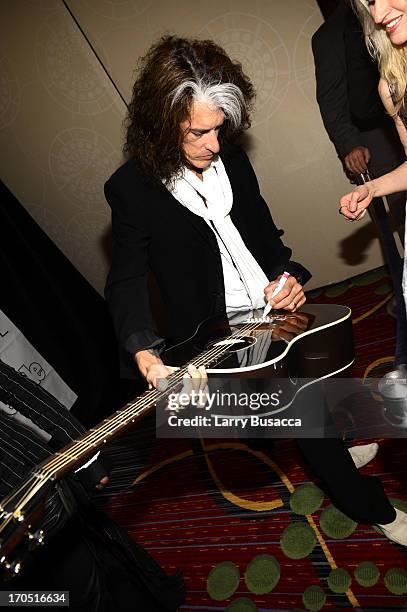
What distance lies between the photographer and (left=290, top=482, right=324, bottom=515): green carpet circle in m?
2.32

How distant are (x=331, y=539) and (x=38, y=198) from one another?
9.27ft

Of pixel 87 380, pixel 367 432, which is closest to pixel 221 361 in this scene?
pixel 367 432

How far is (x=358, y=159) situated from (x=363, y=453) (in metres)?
1.29

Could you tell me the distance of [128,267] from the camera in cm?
201

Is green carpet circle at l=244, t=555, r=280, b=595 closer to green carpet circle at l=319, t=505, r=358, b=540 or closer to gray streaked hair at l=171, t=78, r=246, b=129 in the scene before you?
green carpet circle at l=319, t=505, r=358, b=540

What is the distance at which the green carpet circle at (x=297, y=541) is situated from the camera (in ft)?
7.04

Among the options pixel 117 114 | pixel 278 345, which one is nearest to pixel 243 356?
pixel 278 345

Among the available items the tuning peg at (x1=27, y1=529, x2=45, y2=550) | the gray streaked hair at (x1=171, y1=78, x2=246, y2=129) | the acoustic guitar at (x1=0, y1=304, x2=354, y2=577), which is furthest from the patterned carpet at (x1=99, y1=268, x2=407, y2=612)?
the gray streaked hair at (x1=171, y1=78, x2=246, y2=129)

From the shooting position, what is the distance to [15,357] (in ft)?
10.8

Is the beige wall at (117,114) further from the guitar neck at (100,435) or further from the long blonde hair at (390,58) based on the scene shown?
the guitar neck at (100,435)

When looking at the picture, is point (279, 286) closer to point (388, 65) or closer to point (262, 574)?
point (388, 65)

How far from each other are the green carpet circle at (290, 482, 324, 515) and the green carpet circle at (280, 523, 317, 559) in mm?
71

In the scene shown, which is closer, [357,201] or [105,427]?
[105,427]

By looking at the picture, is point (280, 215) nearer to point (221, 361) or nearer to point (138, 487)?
point (138, 487)
